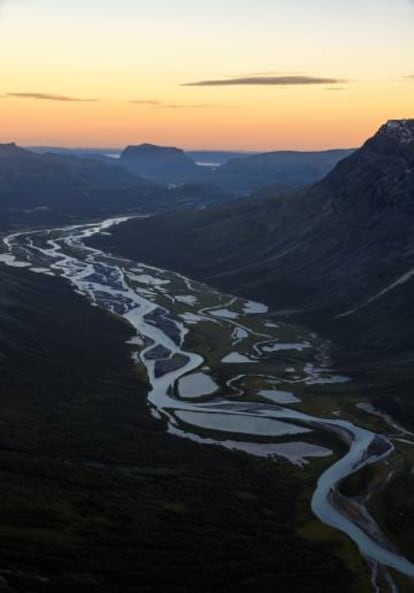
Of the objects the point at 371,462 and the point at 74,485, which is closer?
the point at 74,485

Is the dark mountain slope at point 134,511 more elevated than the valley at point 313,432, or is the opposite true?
the dark mountain slope at point 134,511

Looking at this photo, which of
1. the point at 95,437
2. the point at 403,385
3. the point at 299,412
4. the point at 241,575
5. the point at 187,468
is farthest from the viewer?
the point at 403,385

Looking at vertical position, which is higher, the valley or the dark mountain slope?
the dark mountain slope

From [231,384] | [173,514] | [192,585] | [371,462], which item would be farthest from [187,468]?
[231,384]

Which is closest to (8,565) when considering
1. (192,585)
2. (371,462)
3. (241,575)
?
(192,585)

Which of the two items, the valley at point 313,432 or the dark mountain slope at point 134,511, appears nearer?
the dark mountain slope at point 134,511

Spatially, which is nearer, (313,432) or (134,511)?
(134,511)

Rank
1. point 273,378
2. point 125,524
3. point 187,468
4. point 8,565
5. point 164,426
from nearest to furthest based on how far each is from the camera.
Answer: point 8,565, point 125,524, point 187,468, point 164,426, point 273,378

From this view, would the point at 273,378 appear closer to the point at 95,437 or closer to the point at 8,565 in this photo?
the point at 95,437

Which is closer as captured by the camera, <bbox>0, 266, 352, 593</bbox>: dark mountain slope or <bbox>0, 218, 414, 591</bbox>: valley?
<bbox>0, 266, 352, 593</bbox>: dark mountain slope

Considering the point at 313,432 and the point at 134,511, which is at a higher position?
the point at 134,511
